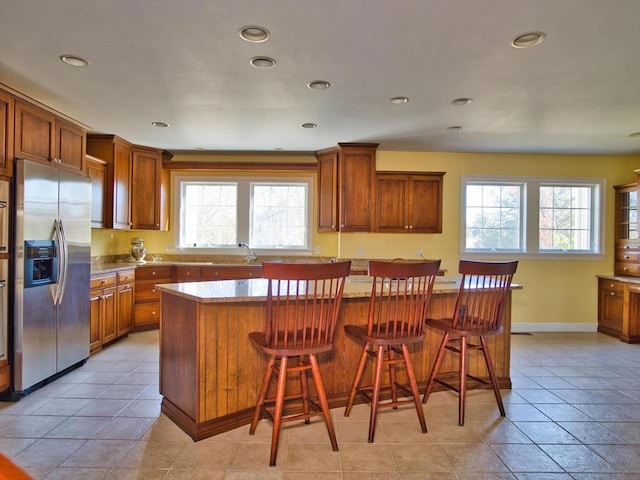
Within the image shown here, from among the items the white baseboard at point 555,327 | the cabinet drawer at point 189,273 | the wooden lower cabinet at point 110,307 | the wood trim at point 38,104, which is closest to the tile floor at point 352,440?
the wooden lower cabinet at point 110,307

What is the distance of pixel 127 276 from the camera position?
4742 mm

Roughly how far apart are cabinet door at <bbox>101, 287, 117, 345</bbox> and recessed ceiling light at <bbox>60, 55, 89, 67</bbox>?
7.93 feet

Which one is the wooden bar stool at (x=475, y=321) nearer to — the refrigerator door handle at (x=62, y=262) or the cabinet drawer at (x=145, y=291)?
the refrigerator door handle at (x=62, y=262)

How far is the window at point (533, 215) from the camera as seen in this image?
18.0ft

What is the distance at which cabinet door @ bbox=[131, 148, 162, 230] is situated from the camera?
5.22m

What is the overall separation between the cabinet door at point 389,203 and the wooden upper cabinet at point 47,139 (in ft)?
11.1

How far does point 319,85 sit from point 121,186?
3.18 meters

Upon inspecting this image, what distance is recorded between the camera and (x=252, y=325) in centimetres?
254

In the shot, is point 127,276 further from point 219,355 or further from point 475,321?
point 475,321

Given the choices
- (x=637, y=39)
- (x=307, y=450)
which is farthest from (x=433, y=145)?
(x=307, y=450)

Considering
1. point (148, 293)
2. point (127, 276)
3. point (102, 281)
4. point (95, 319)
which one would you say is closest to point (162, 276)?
point (148, 293)

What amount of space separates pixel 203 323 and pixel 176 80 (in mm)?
1851

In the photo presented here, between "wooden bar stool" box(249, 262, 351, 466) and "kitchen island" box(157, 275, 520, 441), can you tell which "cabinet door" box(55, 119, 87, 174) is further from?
"wooden bar stool" box(249, 262, 351, 466)

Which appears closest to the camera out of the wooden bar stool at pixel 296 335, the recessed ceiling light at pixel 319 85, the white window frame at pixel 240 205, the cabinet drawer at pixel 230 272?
the wooden bar stool at pixel 296 335
